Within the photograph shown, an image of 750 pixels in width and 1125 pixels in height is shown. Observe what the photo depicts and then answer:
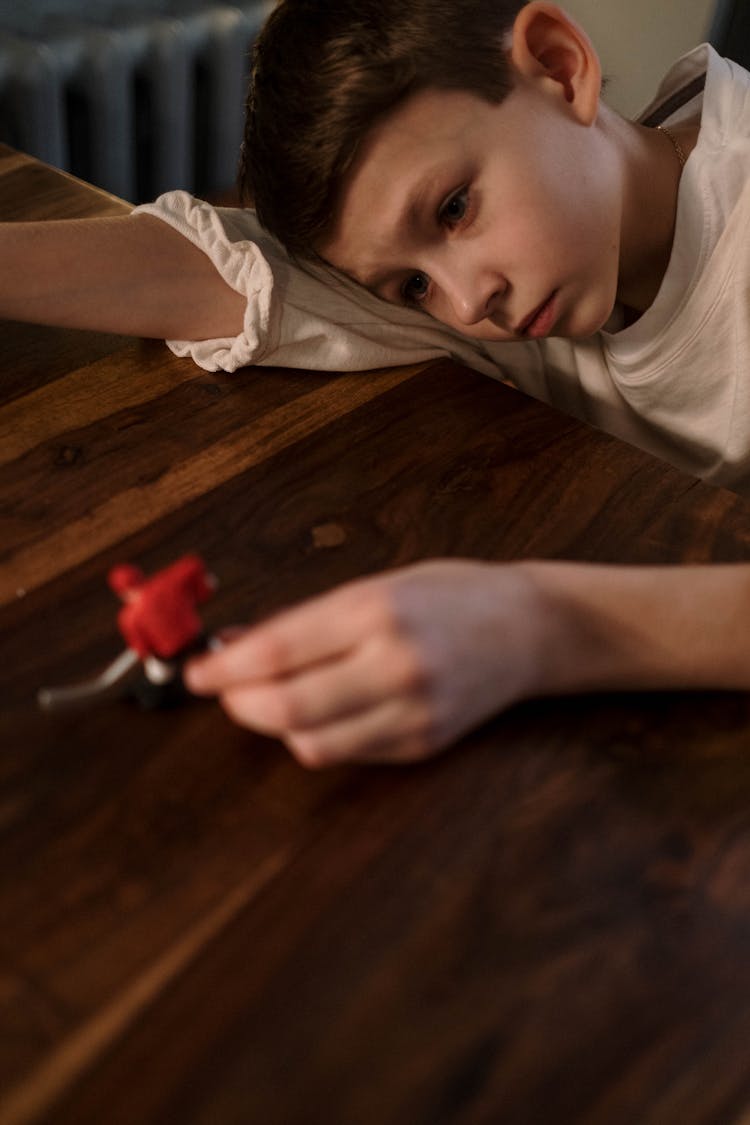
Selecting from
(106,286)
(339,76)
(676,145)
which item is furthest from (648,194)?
(106,286)

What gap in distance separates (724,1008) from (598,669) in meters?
0.18

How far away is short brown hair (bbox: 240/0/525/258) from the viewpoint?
2.64 feet

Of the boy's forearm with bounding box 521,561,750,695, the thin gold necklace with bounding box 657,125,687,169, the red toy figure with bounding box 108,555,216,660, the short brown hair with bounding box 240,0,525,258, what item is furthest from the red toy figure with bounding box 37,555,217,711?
the thin gold necklace with bounding box 657,125,687,169

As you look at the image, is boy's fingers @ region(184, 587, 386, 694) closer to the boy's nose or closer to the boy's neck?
the boy's nose

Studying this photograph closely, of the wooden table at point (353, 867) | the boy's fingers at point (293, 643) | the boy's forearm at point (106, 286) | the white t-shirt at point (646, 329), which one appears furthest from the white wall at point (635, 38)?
the boy's fingers at point (293, 643)

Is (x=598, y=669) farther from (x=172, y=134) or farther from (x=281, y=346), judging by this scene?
(x=172, y=134)

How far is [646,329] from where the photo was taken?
954 mm

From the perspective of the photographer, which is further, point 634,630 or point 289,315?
point 289,315

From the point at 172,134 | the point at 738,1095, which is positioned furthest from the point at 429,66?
the point at 172,134

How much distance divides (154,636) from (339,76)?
20.5 inches

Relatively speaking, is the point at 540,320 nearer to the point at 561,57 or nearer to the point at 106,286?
the point at 561,57

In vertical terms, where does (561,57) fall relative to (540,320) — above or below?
above

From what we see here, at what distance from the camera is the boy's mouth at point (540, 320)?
88 cm

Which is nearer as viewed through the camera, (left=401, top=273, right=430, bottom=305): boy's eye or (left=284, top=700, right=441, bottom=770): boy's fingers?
(left=284, top=700, right=441, bottom=770): boy's fingers
